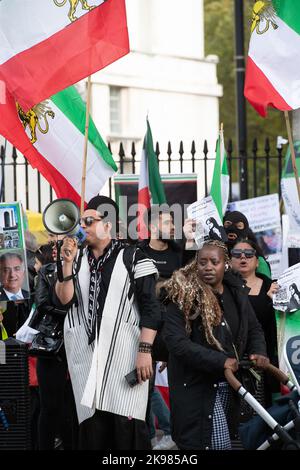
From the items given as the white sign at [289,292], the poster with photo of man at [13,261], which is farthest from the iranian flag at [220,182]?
the poster with photo of man at [13,261]

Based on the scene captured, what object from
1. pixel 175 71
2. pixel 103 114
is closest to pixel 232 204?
pixel 103 114

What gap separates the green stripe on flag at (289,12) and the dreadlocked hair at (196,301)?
2.87 meters

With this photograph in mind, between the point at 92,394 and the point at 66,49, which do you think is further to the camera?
the point at 66,49

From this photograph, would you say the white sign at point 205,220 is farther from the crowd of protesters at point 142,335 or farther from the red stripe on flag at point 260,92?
the crowd of protesters at point 142,335

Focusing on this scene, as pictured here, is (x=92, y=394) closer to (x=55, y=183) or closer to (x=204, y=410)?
(x=204, y=410)

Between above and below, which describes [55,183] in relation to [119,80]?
below

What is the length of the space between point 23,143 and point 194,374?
121 inches

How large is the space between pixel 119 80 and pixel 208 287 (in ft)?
77.5

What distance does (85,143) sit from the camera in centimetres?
910

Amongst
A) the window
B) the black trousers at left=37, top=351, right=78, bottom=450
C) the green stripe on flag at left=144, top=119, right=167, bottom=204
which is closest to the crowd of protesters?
the black trousers at left=37, top=351, right=78, bottom=450

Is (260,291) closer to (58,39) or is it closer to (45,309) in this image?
(45,309)

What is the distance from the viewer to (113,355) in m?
7.63

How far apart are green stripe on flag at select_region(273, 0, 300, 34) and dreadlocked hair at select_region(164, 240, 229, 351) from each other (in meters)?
2.87

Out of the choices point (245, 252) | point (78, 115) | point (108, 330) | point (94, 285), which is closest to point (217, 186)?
point (78, 115)
